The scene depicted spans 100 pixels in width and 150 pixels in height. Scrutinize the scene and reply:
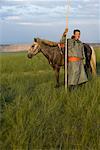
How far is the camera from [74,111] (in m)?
5.76

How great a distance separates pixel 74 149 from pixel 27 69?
11917 mm

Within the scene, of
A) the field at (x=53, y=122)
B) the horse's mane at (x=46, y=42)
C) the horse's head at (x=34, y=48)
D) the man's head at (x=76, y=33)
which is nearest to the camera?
the field at (x=53, y=122)

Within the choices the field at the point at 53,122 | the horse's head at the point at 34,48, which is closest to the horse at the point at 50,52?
the horse's head at the point at 34,48

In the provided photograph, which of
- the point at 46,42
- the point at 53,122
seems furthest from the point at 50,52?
the point at 53,122

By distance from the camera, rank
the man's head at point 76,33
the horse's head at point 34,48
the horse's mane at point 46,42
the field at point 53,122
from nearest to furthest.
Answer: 1. the field at point 53,122
2. the man's head at point 76,33
3. the horse's mane at point 46,42
4. the horse's head at point 34,48

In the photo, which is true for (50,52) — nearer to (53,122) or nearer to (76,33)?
(76,33)

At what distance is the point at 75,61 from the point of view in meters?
8.18

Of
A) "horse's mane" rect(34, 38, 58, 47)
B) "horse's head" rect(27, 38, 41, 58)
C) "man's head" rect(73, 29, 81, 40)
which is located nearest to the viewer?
"man's head" rect(73, 29, 81, 40)

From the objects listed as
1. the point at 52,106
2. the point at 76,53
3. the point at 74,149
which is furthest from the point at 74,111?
the point at 76,53

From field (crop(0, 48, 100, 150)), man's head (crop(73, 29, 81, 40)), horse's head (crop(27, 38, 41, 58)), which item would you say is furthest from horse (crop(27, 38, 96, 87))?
field (crop(0, 48, 100, 150))

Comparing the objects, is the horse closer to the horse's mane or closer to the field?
the horse's mane

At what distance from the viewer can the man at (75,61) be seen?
320 inches

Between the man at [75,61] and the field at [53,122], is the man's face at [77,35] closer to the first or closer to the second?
the man at [75,61]

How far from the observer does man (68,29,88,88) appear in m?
8.13
